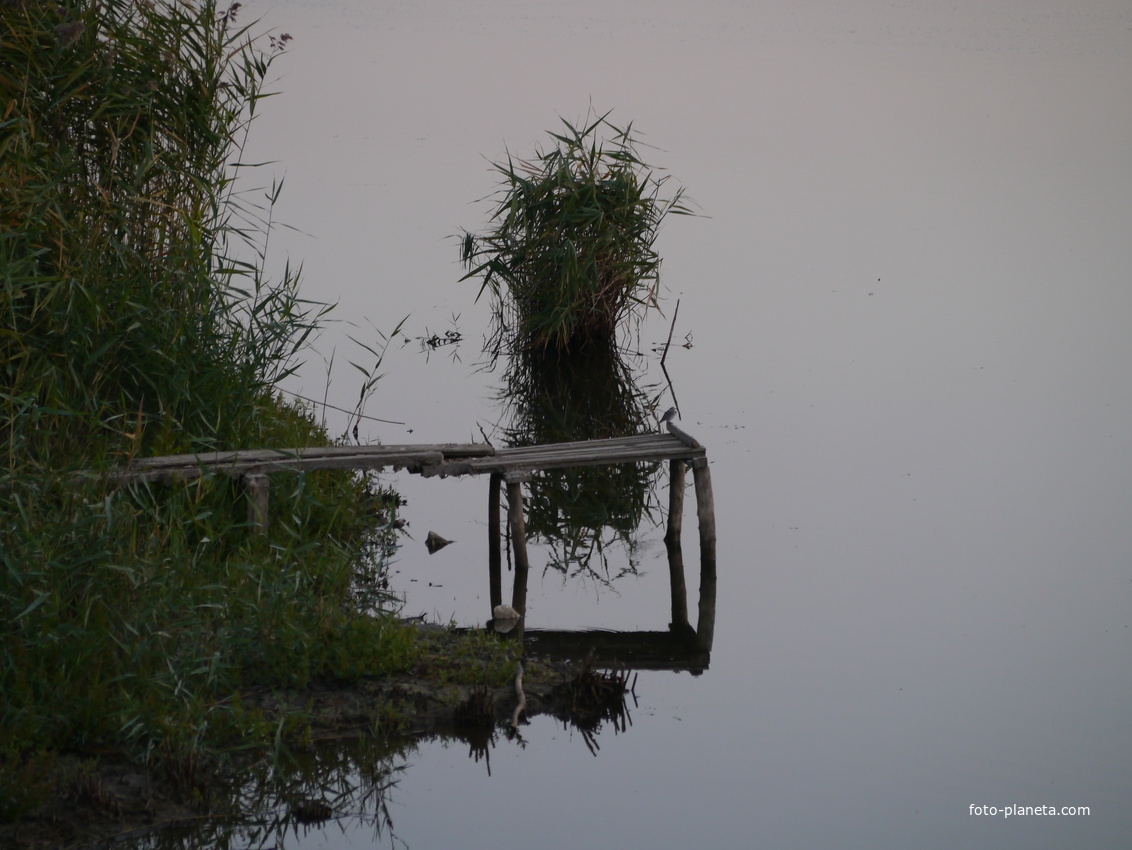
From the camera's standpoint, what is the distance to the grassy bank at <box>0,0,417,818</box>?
18.4ft

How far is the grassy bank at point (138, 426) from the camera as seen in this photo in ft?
18.4

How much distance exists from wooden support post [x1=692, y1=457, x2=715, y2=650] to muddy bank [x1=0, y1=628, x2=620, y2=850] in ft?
5.46

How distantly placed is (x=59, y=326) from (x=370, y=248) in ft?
57.3

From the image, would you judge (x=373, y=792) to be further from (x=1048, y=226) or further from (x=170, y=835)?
(x=1048, y=226)

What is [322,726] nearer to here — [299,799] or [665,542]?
[299,799]

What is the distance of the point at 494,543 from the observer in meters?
9.55

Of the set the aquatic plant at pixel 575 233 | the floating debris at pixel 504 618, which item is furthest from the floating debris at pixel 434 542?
the aquatic plant at pixel 575 233

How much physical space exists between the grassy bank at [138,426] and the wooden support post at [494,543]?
899 mm

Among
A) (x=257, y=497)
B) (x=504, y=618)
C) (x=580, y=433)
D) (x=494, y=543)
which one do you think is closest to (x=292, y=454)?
(x=257, y=497)

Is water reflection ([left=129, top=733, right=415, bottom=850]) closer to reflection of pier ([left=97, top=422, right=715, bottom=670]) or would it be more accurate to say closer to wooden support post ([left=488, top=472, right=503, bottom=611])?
reflection of pier ([left=97, top=422, right=715, bottom=670])

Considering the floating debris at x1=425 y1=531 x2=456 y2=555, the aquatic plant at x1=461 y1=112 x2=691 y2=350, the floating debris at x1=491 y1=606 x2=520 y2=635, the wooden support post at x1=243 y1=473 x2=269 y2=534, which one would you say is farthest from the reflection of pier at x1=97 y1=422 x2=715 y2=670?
the aquatic plant at x1=461 y1=112 x2=691 y2=350

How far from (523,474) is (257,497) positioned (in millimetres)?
1927

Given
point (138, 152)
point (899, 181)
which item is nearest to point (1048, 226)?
point (899, 181)

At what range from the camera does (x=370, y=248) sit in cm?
2444
